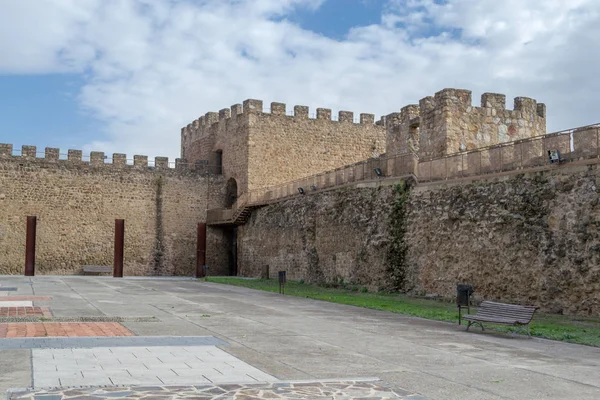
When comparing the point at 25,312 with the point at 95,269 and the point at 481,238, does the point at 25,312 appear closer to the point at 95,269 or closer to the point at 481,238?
the point at 481,238

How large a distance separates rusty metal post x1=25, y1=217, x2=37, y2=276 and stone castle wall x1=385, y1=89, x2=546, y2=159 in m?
18.5

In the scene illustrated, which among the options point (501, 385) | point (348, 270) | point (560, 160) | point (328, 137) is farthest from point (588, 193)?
point (328, 137)

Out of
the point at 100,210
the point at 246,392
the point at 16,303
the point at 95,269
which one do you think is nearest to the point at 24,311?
the point at 16,303

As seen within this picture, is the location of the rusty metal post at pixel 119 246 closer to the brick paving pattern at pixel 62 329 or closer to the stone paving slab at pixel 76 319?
the stone paving slab at pixel 76 319

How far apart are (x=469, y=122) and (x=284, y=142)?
15411 mm

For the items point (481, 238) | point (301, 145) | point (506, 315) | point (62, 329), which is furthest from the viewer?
point (301, 145)

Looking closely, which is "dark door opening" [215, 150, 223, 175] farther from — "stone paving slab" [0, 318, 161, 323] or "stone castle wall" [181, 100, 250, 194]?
"stone paving slab" [0, 318, 161, 323]

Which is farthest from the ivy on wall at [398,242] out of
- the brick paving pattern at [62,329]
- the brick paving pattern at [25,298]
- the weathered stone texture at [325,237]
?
the brick paving pattern at [62,329]

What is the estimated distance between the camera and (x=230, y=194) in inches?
1510

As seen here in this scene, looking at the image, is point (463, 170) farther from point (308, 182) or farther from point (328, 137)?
point (328, 137)

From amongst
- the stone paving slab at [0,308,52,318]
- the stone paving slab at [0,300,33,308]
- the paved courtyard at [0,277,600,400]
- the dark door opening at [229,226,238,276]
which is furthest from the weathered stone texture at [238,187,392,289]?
the stone paving slab at [0,308,52,318]

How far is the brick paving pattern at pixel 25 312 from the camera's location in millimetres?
12591

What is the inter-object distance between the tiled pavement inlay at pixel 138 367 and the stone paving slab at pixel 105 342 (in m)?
0.34

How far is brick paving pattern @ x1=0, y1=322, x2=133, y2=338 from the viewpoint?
1012cm
